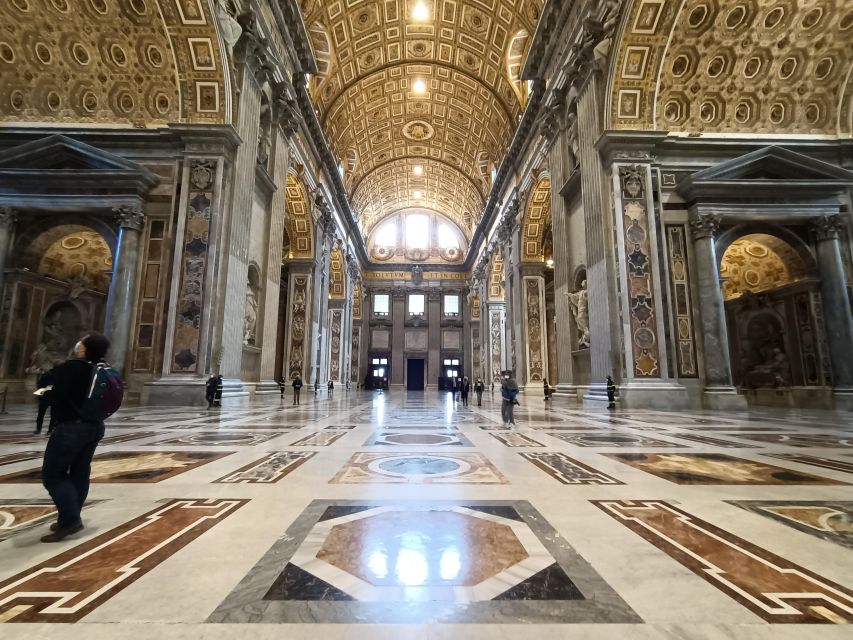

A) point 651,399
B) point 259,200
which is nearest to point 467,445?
point 651,399

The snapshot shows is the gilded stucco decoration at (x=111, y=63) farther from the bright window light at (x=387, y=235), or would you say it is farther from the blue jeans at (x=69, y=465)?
the bright window light at (x=387, y=235)

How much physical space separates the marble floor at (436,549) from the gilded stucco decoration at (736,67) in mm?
10254

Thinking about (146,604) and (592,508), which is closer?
(146,604)

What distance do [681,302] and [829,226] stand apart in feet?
16.5

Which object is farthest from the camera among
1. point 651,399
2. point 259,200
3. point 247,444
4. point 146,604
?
point 259,200

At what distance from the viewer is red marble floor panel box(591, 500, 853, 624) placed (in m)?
1.17

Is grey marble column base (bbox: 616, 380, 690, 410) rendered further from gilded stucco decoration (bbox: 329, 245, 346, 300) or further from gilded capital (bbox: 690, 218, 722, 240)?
gilded stucco decoration (bbox: 329, 245, 346, 300)

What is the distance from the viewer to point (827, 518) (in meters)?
1.94

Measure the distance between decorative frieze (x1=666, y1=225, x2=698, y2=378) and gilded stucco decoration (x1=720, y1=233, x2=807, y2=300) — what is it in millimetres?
1663

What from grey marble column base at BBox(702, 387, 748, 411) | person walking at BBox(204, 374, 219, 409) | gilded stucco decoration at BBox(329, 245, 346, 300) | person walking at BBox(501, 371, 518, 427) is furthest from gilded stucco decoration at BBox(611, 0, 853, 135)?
gilded stucco decoration at BBox(329, 245, 346, 300)

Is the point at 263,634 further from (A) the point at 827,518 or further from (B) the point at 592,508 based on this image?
(A) the point at 827,518

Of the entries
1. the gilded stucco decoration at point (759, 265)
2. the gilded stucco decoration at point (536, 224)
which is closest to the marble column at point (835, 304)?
the gilded stucco decoration at point (759, 265)

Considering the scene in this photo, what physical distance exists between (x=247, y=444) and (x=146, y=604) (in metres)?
3.08

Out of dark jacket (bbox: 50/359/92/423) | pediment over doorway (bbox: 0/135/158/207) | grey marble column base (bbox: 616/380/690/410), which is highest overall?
pediment over doorway (bbox: 0/135/158/207)
